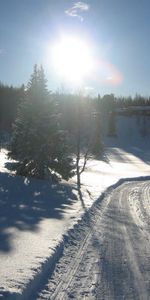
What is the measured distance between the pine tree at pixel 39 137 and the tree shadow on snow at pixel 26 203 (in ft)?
4.20

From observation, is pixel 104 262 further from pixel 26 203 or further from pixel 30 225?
pixel 26 203

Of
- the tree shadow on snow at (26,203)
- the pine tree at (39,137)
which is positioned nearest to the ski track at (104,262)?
the tree shadow on snow at (26,203)

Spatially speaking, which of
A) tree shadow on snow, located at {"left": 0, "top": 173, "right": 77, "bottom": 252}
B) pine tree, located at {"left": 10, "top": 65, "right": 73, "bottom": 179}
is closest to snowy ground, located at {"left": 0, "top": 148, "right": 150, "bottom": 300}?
tree shadow on snow, located at {"left": 0, "top": 173, "right": 77, "bottom": 252}

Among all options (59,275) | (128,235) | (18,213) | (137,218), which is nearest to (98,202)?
(137,218)

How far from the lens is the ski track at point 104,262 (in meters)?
7.50

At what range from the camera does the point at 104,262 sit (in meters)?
9.65

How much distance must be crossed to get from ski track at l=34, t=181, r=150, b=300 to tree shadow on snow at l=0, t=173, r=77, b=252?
53.2 inches

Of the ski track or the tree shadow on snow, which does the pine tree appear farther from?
the ski track

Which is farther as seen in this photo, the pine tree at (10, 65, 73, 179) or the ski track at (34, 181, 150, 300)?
A: the pine tree at (10, 65, 73, 179)

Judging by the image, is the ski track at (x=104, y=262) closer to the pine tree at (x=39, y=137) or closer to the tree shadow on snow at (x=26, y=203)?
the tree shadow on snow at (x=26, y=203)

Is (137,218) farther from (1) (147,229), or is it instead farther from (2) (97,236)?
(2) (97,236)

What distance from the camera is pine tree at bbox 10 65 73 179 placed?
26.8 metres

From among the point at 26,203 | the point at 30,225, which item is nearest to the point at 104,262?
the point at 30,225

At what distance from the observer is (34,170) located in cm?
2758
